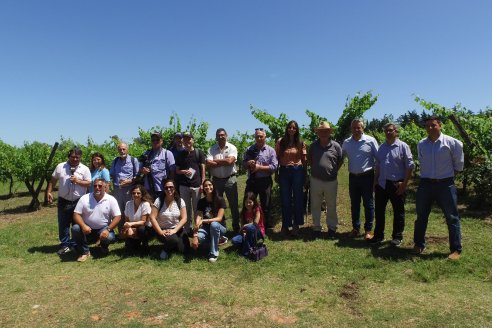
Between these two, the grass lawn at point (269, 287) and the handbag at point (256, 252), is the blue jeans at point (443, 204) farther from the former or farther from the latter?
the handbag at point (256, 252)

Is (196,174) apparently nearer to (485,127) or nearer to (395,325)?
(395,325)

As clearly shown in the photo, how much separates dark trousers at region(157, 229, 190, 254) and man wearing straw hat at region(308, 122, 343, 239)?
2.32 meters

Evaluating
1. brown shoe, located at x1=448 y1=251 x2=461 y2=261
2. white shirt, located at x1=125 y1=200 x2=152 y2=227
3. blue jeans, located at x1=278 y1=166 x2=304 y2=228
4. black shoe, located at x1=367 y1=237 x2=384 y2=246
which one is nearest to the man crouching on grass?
white shirt, located at x1=125 y1=200 x2=152 y2=227

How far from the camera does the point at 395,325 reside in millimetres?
3584

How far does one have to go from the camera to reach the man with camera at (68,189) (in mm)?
6340

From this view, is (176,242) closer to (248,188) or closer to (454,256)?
(248,188)

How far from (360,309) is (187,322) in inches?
72.5

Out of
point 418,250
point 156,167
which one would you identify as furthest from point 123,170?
point 418,250

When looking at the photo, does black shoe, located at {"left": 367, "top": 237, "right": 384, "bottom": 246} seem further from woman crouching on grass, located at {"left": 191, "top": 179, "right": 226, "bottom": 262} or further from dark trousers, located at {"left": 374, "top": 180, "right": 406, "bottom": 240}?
woman crouching on grass, located at {"left": 191, "top": 179, "right": 226, "bottom": 262}

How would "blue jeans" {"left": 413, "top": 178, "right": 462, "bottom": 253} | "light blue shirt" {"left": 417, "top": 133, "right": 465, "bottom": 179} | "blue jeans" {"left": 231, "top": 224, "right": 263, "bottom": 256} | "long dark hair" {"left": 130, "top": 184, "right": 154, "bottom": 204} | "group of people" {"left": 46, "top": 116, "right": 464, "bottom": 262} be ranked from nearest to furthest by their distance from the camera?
1. "light blue shirt" {"left": 417, "top": 133, "right": 465, "bottom": 179}
2. "blue jeans" {"left": 413, "top": 178, "right": 462, "bottom": 253}
3. "group of people" {"left": 46, "top": 116, "right": 464, "bottom": 262}
4. "blue jeans" {"left": 231, "top": 224, "right": 263, "bottom": 256}
5. "long dark hair" {"left": 130, "top": 184, "right": 154, "bottom": 204}

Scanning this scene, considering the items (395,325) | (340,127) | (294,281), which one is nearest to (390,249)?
(294,281)

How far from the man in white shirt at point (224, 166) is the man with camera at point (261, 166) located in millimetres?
271


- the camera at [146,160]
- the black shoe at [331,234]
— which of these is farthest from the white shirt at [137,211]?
the black shoe at [331,234]

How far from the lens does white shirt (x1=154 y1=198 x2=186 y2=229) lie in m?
5.89
